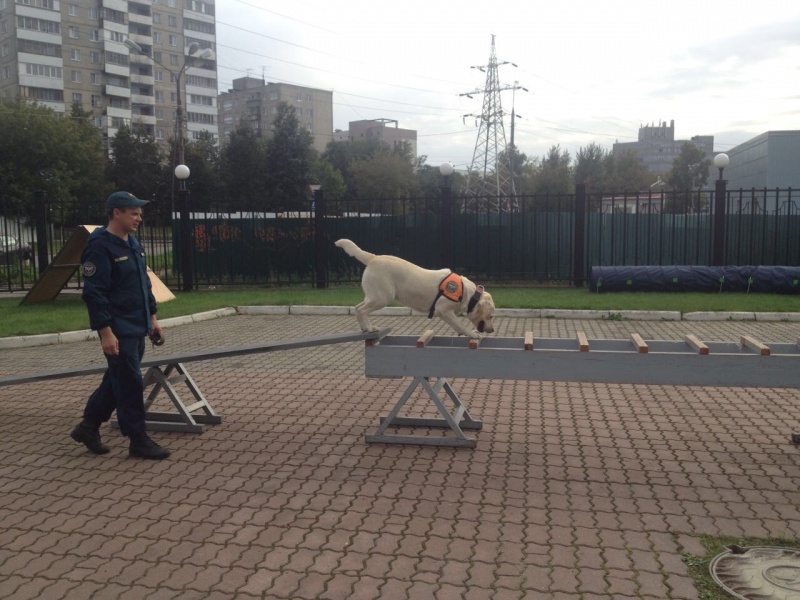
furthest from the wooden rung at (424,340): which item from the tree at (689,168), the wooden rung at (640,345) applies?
the tree at (689,168)

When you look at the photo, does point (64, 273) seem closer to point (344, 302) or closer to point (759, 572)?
point (344, 302)

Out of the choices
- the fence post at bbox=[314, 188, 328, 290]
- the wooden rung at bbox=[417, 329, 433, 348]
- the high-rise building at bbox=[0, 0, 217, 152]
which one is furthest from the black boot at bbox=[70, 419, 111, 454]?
the high-rise building at bbox=[0, 0, 217, 152]

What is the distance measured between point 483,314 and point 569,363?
1044 mm

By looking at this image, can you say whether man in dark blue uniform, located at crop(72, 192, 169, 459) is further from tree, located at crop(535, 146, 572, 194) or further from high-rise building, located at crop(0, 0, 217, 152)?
high-rise building, located at crop(0, 0, 217, 152)

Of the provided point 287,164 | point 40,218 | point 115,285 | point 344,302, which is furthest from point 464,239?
Result: point 287,164

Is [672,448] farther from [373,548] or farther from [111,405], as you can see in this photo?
[111,405]

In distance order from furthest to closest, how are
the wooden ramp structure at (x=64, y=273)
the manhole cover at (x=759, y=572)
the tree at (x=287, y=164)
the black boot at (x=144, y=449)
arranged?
the tree at (x=287, y=164), the wooden ramp structure at (x=64, y=273), the black boot at (x=144, y=449), the manhole cover at (x=759, y=572)

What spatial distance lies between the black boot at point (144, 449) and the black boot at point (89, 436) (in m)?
0.33

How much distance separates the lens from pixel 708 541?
423 cm

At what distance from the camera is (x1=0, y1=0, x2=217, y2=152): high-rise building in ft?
235

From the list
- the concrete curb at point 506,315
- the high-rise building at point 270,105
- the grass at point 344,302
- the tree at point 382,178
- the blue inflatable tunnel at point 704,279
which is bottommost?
the concrete curb at point 506,315

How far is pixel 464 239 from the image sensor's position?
18.2m

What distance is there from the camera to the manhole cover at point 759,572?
3.63 meters

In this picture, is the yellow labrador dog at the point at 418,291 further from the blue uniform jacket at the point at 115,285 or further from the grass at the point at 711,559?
the grass at the point at 711,559
